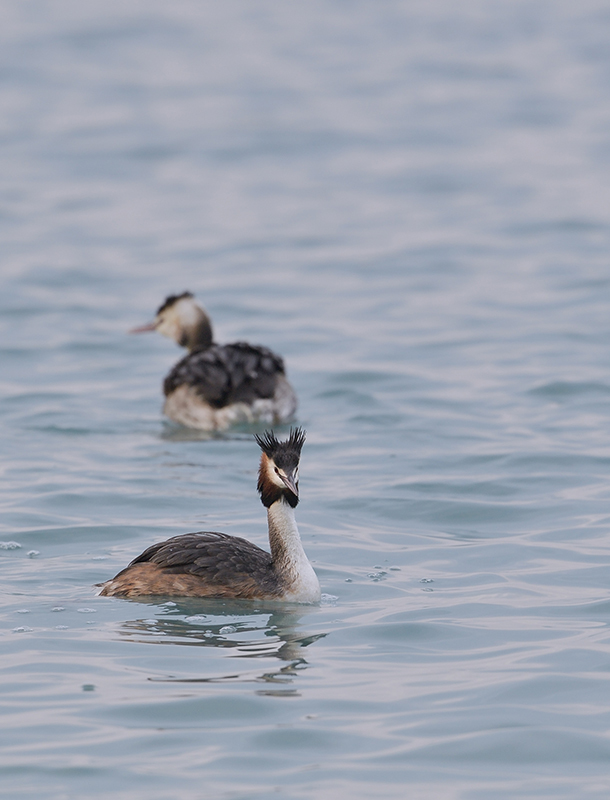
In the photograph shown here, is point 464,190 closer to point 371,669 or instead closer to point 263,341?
point 263,341

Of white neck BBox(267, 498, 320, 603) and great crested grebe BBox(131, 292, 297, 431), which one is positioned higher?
great crested grebe BBox(131, 292, 297, 431)

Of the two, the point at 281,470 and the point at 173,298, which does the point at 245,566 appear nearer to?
the point at 281,470

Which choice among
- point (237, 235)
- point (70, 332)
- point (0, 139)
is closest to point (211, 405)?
point (70, 332)

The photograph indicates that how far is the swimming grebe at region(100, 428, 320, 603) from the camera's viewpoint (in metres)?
7.82

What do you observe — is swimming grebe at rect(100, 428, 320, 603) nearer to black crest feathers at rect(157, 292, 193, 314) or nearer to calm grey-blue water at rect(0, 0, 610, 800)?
calm grey-blue water at rect(0, 0, 610, 800)

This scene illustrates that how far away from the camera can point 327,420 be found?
13328mm

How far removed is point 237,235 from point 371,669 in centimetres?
1663

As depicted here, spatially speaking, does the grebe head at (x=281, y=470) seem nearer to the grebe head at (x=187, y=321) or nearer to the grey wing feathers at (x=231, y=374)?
the grey wing feathers at (x=231, y=374)

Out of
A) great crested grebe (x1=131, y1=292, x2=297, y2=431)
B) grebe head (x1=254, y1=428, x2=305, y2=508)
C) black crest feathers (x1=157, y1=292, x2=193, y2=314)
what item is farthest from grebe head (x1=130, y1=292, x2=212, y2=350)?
grebe head (x1=254, y1=428, x2=305, y2=508)

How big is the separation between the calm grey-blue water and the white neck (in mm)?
122

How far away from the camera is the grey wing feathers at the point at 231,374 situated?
515 inches

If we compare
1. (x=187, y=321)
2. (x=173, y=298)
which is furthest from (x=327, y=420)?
(x=173, y=298)

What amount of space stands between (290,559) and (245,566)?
0.86ft

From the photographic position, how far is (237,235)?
74.9ft
